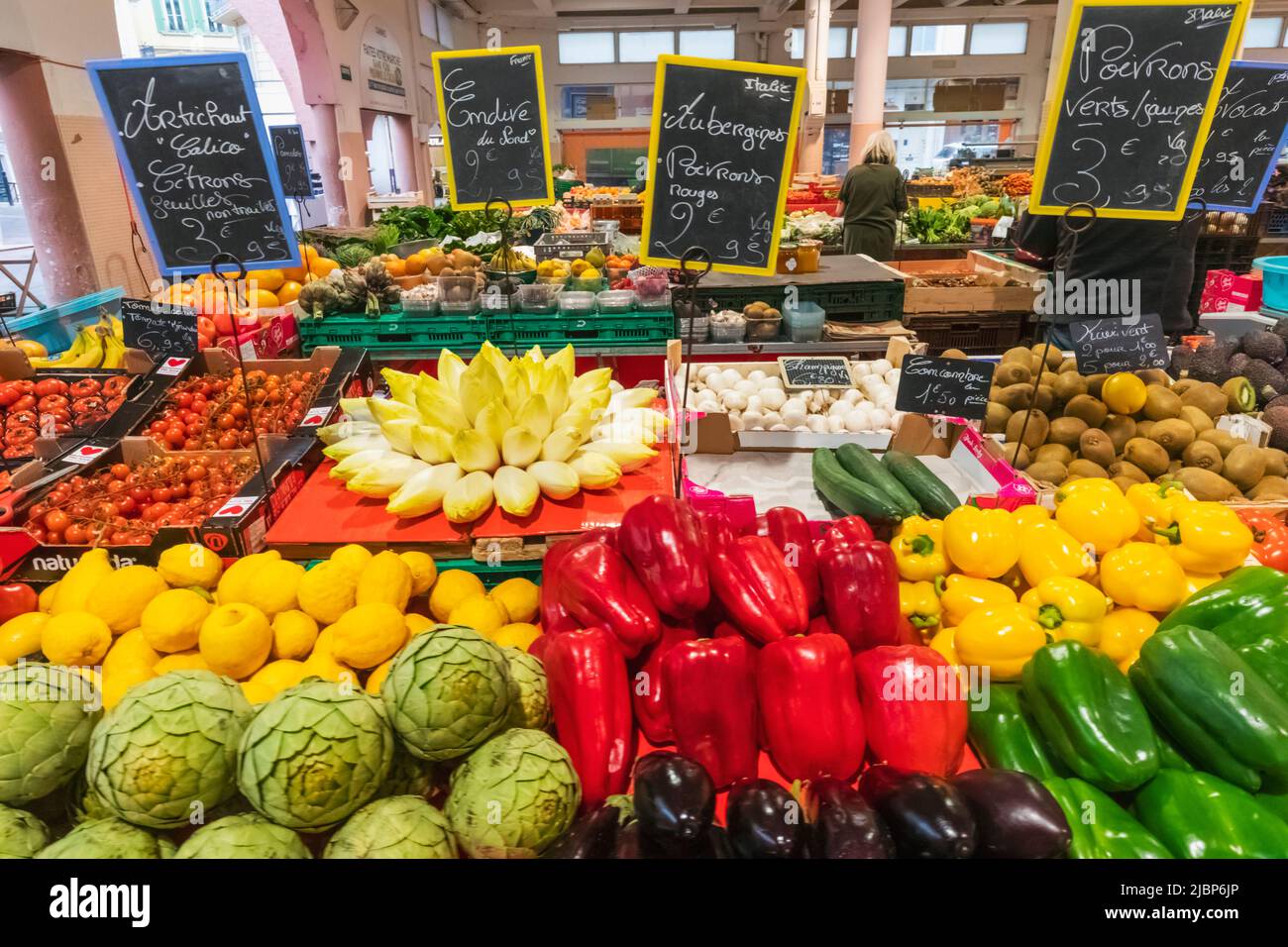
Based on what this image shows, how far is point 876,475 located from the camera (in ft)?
7.06

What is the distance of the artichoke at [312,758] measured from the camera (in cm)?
102

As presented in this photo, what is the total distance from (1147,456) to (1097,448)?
157 millimetres

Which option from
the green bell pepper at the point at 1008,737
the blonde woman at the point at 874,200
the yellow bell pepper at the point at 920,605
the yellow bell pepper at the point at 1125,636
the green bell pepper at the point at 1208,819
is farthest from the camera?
the blonde woman at the point at 874,200

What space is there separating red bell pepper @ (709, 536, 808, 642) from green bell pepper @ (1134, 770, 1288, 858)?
63 centimetres

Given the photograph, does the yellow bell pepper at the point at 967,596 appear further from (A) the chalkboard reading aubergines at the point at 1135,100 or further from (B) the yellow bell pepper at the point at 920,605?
(A) the chalkboard reading aubergines at the point at 1135,100

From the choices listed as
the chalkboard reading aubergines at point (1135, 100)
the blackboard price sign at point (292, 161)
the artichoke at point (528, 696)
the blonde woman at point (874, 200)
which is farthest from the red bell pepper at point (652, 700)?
the blonde woman at point (874, 200)

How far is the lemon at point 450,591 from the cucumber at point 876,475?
114cm

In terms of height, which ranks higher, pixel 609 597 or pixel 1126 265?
pixel 1126 265

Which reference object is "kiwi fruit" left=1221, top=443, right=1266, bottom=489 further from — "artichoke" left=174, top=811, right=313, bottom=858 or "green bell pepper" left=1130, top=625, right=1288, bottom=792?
"artichoke" left=174, top=811, right=313, bottom=858

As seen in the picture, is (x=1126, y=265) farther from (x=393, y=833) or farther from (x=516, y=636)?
(x=393, y=833)

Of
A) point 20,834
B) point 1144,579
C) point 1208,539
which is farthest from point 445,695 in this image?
point 1208,539

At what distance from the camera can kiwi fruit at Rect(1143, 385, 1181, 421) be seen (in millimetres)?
2594

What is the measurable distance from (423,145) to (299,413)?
56.1ft

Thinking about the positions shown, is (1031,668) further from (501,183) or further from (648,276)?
(648,276)
